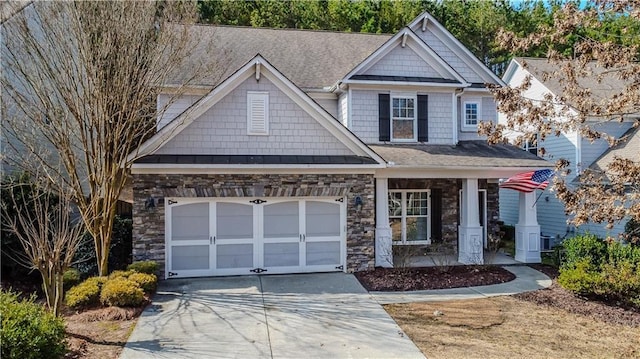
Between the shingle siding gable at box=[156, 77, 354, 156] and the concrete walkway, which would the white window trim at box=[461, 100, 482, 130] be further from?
the concrete walkway

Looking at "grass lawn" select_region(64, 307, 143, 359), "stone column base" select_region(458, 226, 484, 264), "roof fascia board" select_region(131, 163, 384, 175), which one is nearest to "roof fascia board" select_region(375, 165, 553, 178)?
"roof fascia board" select_region(131, 163, 384, 175)

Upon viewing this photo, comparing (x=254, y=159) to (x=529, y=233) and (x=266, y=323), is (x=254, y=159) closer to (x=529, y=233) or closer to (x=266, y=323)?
(x=266, y=323)

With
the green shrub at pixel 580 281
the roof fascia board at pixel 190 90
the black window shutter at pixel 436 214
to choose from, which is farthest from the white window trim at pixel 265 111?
the green shrub at pixel 580 281

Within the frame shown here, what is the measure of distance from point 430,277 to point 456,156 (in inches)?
160

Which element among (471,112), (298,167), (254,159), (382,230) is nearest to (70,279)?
(254,159)

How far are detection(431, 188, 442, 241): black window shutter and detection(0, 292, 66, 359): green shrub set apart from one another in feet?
38.7

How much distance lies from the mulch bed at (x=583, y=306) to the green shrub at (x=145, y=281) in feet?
26.7

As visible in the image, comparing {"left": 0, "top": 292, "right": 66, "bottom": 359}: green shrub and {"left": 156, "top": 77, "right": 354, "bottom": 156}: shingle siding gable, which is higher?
{"left": 156, "top": 77, "right": 354, "bottom": 156}: shingle siding gable

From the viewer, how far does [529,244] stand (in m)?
13.3

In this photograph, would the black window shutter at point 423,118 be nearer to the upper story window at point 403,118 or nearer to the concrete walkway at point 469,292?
the upper story window at point 403,118

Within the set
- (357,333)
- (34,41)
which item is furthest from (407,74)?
(34,41)

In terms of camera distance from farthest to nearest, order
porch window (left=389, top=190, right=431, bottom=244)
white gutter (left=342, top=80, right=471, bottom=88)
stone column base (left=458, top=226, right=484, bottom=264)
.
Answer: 1. porch window (left=389, top=190, right=431, bottom=244)
2. white gutter (left=342, top=80, right=471, bottom=88)
3. stone column base (left=458, top=226, right=484, bottom=264)

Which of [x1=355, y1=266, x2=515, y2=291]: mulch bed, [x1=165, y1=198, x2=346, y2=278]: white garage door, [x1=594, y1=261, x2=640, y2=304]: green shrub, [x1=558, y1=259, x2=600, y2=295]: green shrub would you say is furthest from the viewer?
[x1=165, y1=198, x2=346, y2=278]: white garage door

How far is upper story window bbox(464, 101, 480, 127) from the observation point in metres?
15.5
